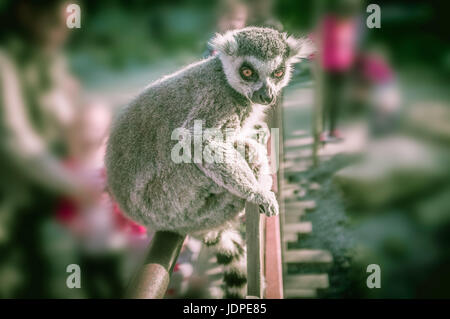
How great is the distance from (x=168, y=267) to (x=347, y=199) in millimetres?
2901

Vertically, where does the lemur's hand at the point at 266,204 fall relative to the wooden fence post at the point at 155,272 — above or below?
above

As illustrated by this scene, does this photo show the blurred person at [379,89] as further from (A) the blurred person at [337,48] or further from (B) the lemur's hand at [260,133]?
(B) the lemur's hand at [260,133]

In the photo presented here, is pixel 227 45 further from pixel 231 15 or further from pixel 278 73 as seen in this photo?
pixel 231 15

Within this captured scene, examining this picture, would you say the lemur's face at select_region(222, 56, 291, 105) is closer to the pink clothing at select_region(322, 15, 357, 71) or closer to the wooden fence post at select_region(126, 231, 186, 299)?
the wooden fence post at select_region(126, 231, 186, 299)

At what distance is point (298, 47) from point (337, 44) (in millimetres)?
1632

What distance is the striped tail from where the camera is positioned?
1697mm

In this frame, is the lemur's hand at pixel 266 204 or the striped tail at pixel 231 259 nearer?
the lemur's hand at pixel 266 204

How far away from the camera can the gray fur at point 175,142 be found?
1.46m

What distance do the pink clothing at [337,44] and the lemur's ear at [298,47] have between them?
131 centimetres

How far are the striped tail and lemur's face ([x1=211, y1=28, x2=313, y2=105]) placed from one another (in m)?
0.78

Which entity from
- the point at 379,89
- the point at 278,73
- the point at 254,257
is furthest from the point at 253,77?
the point at 379,89

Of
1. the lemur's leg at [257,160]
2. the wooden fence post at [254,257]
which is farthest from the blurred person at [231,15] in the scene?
the wooden fence post at [254,257]

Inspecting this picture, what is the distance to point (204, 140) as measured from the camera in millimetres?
1375
